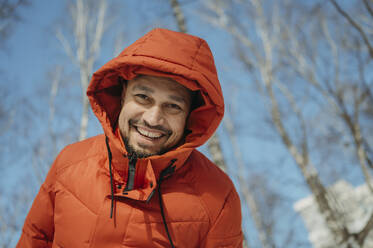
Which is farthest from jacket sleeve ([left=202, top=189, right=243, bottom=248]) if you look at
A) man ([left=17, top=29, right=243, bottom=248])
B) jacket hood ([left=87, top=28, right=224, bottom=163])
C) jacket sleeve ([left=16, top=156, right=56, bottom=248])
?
jacket sleeve ([left=16, top=156, right=56, bottom=248])

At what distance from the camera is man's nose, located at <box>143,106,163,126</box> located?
4.66 feet

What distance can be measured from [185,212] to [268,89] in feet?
21.4

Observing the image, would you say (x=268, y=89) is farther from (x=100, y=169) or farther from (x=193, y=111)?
(x=100, y=169)

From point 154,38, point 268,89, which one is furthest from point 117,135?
point 268,89

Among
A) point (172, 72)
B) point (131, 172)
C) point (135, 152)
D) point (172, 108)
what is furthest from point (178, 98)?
point (131, 172)

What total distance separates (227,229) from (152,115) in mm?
806

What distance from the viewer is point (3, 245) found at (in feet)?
26.3

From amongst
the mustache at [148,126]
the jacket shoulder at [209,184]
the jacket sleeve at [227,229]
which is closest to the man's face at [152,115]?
the mustache at [148,126]

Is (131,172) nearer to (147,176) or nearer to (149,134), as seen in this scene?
(147,176)

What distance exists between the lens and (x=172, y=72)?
140cm

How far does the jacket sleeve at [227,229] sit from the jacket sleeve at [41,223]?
3.25ft

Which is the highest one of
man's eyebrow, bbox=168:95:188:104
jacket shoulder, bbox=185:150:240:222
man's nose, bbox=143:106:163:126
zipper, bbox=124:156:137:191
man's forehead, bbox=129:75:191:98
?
man's forehead, bbox=129:75:191:98

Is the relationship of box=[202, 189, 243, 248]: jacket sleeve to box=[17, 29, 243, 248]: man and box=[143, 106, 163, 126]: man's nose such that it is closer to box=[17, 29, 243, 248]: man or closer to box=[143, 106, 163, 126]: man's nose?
box=[17, 29, 243, 248]: man

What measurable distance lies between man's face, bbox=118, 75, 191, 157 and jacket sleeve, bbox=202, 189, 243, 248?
0.52m
